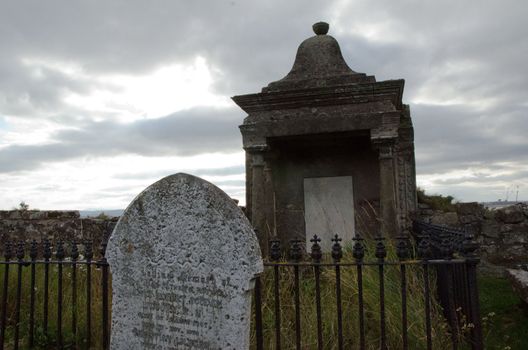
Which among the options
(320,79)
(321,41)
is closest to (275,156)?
(320,79)

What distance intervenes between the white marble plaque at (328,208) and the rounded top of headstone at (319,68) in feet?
5.35

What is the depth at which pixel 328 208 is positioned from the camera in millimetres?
7242

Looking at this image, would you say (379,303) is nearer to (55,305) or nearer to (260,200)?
(260,200)

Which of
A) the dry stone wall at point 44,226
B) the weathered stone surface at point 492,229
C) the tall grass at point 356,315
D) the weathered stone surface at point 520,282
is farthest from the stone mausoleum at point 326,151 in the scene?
the dry stone wall at point 44,226

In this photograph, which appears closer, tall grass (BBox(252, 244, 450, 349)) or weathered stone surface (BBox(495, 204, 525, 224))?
tall grass (BBox(252, 244, 450, 349))

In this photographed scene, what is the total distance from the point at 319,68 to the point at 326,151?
1385 mm

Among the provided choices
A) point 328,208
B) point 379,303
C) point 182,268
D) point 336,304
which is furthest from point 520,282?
point 182,268

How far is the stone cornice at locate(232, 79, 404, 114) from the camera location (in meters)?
6.18

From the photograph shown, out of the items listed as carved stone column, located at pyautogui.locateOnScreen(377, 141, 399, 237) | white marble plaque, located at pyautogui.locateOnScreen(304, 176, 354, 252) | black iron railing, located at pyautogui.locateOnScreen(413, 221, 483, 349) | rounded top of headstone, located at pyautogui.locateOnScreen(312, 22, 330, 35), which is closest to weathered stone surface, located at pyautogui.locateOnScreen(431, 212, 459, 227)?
white marble plaque, located at pyautogui.locateOnScreen(304, 176, 354, 252)

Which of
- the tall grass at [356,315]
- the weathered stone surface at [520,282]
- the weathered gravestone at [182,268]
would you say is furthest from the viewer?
the weathered stone surface at [520,282]

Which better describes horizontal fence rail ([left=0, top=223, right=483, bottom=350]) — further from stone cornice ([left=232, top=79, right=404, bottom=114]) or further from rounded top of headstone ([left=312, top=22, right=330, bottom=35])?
rounded top of headstone ([left=312, top=22, right=330, bottom=35])

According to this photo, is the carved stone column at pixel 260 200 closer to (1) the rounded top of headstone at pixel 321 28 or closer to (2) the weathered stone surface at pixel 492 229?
(1) the rounded top of headstone at pixel 321 28

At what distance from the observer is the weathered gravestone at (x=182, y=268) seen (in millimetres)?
2645

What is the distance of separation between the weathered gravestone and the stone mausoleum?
3626mm
